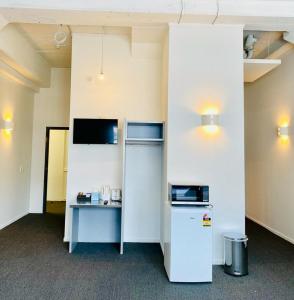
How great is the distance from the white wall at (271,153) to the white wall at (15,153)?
5.36m

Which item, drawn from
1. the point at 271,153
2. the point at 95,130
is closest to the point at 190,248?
the point at 95,130

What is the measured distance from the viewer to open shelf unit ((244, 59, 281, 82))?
4.18 meters

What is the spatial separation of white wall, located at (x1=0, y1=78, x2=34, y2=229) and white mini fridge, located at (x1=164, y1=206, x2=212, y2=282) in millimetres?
3734

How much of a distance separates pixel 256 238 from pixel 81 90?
418cm

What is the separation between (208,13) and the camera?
11.0ft

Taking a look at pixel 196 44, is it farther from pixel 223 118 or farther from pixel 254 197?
pixel 254 197

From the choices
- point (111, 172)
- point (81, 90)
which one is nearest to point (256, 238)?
point (111, 172)

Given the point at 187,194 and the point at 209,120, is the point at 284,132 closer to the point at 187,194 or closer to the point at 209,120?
the point at 209,120

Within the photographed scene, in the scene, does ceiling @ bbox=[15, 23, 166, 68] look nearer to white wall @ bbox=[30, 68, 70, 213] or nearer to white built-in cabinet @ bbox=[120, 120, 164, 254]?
white wall @ bbox=[30, 68, 70, 213]

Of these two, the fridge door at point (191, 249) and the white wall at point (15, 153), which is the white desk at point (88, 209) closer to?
the fridge door at point (191, 249)

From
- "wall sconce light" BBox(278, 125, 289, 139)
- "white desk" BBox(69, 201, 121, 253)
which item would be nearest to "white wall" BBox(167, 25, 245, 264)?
"white desk" BBox(69, 201, 121, 253)

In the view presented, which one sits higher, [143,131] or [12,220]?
[143,131]

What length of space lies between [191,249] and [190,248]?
16 millimetres

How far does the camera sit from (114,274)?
3.14 meters
